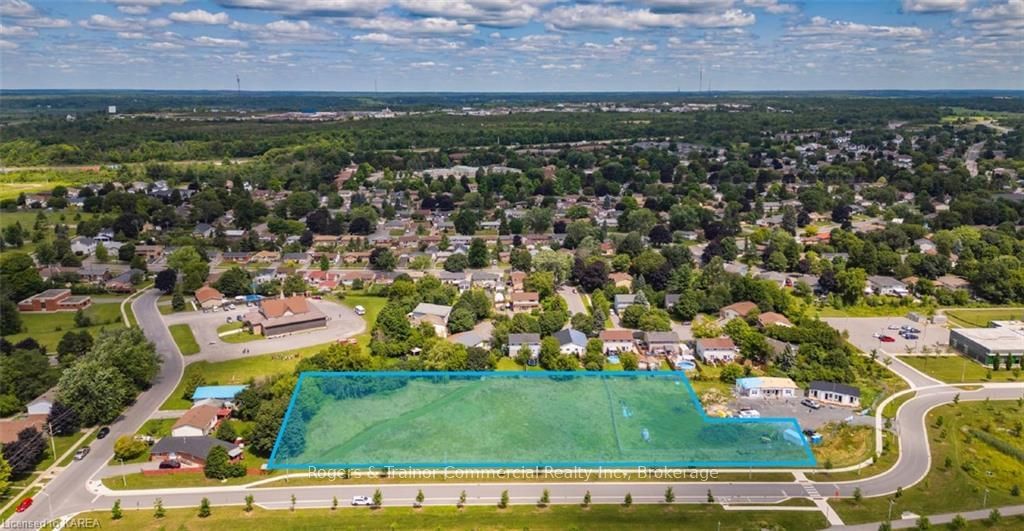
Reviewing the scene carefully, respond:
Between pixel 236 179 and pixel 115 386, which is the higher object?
pixel 236 179

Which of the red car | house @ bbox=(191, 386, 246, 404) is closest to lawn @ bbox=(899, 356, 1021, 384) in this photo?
house @ bbox=(191, 386, 246, 404)

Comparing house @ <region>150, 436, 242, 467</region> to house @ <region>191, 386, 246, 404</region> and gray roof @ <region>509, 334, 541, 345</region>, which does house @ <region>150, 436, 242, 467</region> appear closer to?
house @ <region>191, 386, 246, 404</region>

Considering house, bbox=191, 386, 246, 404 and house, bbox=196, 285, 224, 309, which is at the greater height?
house, bbox=196, 285, 224, 309

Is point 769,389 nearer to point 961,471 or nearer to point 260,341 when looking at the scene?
point 961,471

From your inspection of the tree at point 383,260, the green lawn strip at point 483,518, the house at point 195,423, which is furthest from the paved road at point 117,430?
the tree at point 383,260

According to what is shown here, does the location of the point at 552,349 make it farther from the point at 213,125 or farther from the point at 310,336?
the point at 213,125

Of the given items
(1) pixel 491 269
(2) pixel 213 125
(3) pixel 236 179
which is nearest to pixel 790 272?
(1) pixel 491 269

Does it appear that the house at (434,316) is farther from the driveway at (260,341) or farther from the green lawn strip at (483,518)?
the green lawn strip at (483,518)
